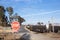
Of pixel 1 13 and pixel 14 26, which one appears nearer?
pixel 14 26

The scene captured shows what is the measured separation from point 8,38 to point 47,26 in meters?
43.9

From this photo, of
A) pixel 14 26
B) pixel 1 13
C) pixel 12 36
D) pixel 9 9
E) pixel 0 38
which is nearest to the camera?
pixel 14 26

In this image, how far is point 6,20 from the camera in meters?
90.3

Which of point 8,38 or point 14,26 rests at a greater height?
point 14,26

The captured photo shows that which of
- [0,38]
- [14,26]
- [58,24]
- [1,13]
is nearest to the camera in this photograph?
[14,26]

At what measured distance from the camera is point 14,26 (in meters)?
12.2

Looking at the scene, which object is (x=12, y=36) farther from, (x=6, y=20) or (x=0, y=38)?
(x=6, y=20)

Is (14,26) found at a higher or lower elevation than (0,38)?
higher

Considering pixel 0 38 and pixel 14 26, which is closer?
pixel 14 26

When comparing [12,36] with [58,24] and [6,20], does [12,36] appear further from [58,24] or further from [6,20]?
[6,20]

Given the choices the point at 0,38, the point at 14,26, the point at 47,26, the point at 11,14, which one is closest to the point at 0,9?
the point at 11,14

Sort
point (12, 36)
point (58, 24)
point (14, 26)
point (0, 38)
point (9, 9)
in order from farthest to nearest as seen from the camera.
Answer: point (9, 9), point (58, 24), point (0, 38), point (12, 36), point (14, 26)

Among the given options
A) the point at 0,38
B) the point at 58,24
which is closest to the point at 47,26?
the point at 58,24

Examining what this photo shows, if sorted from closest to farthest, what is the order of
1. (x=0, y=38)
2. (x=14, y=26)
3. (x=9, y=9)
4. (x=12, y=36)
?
(x=14, y=26) < (x=12, y=36) < (x=0, y=38) < (x=9, y=9)
